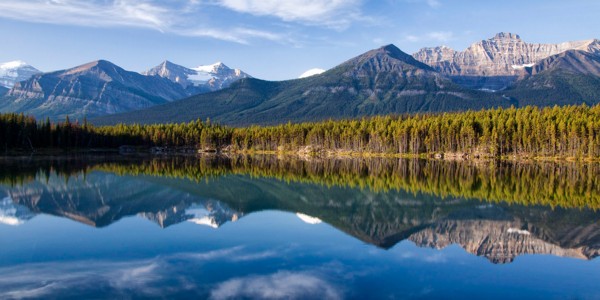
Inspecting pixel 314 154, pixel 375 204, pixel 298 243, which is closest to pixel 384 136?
pixel 314 154

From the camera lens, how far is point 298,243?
95.1 feet

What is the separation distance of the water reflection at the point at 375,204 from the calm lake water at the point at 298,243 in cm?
20

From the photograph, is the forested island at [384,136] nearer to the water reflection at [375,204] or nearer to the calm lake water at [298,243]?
the water reflection at [375,204]

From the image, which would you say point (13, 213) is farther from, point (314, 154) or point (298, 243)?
point (314, 154)

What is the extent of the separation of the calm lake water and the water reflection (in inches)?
8.0

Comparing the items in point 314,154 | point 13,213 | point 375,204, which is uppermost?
point 13,213

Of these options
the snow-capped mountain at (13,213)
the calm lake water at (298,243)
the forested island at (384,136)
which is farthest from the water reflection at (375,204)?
the forested island at (384,136)

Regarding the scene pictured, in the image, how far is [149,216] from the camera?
3828cm

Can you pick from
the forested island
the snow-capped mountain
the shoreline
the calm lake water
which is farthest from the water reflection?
the forested island

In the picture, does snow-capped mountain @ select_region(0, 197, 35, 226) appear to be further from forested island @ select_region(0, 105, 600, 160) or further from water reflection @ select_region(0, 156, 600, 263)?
forested island @ select_region(0, 105, 600, 160)

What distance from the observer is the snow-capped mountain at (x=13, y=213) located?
113 feet

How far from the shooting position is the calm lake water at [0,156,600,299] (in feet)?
66.2

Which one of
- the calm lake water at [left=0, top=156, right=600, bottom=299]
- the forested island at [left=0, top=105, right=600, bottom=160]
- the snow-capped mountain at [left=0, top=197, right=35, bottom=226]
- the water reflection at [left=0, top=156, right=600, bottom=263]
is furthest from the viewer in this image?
the forested island at [left=0, top=105, right=600, bottom=160]

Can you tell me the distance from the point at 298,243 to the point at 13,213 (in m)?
24.3
